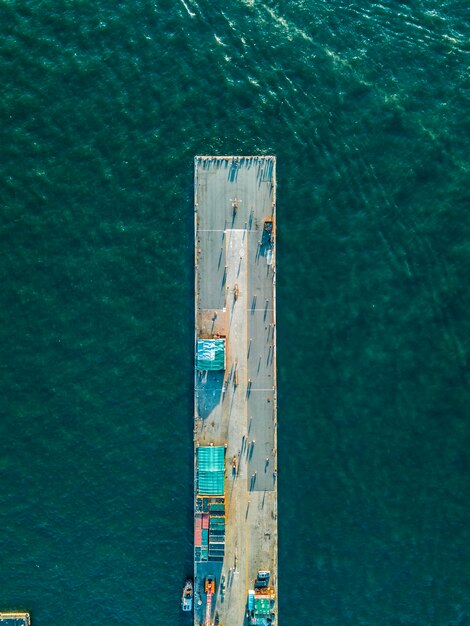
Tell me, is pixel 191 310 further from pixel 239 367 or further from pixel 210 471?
pixel 210 471

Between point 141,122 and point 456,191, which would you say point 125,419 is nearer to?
point 141,122

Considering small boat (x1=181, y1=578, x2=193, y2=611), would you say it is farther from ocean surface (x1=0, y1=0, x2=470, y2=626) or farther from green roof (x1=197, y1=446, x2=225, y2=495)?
green roof (x1=197, y1=446, x2=225, y2=495)

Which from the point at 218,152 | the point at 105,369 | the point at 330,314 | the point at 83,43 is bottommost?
the point at 105,369

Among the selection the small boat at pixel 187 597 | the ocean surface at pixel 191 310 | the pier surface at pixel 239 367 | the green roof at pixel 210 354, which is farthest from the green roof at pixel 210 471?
the small boat at pixel 187 597

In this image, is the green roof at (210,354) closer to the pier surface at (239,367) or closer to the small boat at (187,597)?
the pier surface at (239,367)

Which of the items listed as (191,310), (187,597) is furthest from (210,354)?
(187,597)

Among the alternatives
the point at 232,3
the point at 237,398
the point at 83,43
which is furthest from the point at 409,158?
the point at 83,43
